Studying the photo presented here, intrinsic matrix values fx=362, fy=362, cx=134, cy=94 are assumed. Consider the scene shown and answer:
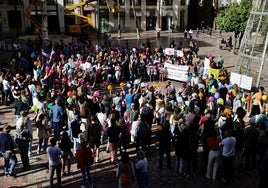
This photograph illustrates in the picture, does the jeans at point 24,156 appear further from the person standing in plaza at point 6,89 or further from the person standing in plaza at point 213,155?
the person standing in plaza at point 6,89

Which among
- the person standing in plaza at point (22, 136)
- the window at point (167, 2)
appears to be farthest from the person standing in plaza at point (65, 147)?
the window at point (167, 2)

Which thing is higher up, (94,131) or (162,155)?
(94,131)

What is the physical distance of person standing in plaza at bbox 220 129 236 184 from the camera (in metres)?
10.2

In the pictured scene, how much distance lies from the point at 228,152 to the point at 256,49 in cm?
1065

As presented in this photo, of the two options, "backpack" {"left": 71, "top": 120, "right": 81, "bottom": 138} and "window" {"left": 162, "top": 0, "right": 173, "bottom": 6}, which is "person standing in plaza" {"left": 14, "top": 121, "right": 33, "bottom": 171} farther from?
"window" {"left": 162, "top": 0, "right": 173, "bottom": 6}

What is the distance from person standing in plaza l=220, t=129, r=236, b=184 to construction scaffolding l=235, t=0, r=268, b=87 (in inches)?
338

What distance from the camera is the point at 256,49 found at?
1938 centimetres

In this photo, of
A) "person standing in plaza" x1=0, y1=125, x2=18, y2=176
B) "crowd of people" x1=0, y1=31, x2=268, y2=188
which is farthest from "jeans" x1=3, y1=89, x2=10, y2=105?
"person standing in plaza" x1=0, y1=125, x2=18, y2=176

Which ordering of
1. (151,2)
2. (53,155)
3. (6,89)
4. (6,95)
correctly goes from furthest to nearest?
1. (151,2)
2. (6,95)
3. (6,89)
4. (53,155)

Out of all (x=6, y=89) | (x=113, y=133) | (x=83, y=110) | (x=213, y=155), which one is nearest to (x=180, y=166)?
(x=213, y=155)

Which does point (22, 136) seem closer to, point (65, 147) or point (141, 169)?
point (65, 147)

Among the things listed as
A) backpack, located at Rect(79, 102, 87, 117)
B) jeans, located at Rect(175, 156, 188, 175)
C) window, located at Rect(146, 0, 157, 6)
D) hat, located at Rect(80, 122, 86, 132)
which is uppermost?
window, located at Rect(146, 0, 157, 6)

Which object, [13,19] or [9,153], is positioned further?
[13,19]

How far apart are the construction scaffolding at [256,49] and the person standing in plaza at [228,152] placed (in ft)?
28.2
